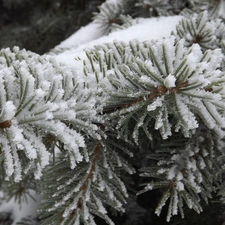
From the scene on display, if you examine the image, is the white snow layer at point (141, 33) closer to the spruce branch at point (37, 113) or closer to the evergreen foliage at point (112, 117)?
the evergreen foliage at point (112, 117)

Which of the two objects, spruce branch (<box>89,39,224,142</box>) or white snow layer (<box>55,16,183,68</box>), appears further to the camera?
white snow layer (<box>55,16,183,68</box>)

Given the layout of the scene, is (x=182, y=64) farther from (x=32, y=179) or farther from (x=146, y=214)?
(x=32, y=179)

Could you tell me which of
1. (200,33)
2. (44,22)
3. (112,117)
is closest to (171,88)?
(112,117)

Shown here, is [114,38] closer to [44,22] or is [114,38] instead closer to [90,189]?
[90,189]

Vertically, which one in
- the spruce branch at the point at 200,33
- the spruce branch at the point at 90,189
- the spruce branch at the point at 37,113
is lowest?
the spruce branch at the point at 90,189

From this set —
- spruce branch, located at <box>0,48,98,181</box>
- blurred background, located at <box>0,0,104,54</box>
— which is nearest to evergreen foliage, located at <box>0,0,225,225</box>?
spruce branch, located at <box>0,48,98,181</box>

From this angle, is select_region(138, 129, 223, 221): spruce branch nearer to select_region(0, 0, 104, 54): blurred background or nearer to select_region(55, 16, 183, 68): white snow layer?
select_region(55, 16, 183, 68): white snow layer

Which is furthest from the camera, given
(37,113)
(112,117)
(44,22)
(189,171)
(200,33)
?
(44,22)

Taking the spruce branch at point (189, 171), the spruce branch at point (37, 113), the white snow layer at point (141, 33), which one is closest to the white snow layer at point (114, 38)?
the white snow layer at point (141, 33)

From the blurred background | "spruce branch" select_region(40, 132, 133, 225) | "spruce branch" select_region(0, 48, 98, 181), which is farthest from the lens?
the blurred background

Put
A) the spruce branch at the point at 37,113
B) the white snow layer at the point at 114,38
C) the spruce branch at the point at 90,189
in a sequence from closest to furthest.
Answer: the spruce branch at the point at 37,113 < the spruce branch at the point at 90,189 < the white snow layer at the point at 114,38
